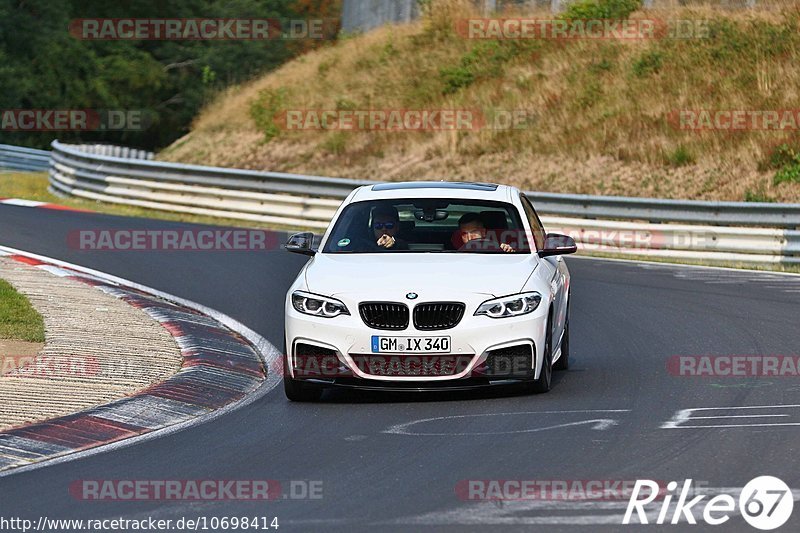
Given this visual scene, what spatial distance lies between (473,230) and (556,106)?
21715 mm

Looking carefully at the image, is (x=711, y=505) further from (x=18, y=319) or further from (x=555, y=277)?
(x=18, y=319)

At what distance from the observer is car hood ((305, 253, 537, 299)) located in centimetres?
1009

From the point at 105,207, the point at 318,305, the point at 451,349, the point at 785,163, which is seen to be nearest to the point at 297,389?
the point at 318,305

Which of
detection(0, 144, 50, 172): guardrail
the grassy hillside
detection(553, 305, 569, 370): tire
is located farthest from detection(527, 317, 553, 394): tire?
detection(0, 144, 50, 172): guardrail

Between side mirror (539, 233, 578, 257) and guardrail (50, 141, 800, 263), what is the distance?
9836mm

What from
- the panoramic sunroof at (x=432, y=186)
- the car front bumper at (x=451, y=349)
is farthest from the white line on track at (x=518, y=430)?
the panoramic sunroof at (x=432, y=186)

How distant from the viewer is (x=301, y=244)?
11.1 meters

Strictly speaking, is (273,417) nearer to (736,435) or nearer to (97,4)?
(736,435)

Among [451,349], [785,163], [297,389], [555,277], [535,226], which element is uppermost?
[785,163]

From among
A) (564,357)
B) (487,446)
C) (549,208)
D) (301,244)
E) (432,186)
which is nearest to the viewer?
(487,446)

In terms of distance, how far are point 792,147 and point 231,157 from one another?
1461cm

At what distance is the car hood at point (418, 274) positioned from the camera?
33.1 ft

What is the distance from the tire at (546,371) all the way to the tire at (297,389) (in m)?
1.55

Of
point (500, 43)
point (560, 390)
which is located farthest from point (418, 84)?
point (560, 390)
